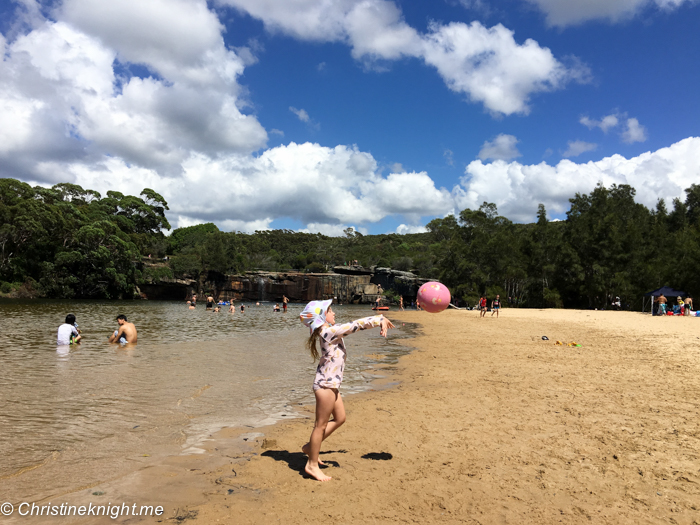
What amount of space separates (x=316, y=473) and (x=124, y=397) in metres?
5.24

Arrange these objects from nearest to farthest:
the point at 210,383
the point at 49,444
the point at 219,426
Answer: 1. the point at 49,444
2. the point at 219,426
3. the point at 210,383

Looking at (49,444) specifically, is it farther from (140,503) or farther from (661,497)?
(661,497)

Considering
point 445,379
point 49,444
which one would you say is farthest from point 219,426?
point 445,379

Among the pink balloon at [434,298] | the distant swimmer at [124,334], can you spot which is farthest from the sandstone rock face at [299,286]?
the pink balloon at [434,298]

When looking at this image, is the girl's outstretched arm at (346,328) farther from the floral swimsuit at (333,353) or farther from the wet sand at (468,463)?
the wet sand at (468,463)

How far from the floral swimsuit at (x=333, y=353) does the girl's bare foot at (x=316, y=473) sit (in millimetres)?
802

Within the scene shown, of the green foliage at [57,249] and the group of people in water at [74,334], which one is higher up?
the green foliage at [57,249]

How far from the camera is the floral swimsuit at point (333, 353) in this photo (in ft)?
15.3

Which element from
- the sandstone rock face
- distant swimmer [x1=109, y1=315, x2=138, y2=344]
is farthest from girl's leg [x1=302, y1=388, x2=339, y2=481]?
the sandstone rock face

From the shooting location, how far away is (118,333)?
599 inches

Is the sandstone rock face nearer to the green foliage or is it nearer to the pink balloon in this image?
the green foliage

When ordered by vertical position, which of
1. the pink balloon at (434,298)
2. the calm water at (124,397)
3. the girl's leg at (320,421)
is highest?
the pink balloon at (434,298)

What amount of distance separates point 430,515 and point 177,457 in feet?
10.1

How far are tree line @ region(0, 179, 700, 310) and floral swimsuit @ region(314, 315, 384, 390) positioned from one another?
130ft
